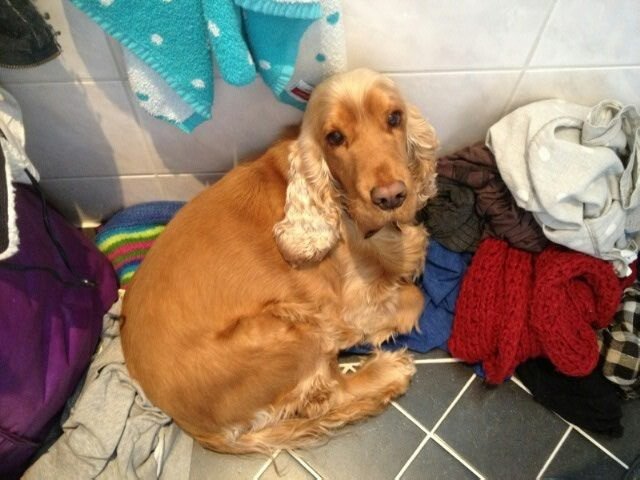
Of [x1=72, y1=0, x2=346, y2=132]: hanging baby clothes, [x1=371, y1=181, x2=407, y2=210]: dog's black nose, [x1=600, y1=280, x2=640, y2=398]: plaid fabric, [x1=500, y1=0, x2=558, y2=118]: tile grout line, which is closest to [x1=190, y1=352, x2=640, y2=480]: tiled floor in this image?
[x1=600, y1=280, x2=640, y2=398]: plaid fabric

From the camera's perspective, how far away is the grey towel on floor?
121 cm

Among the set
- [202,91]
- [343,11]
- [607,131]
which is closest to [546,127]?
[607,131]

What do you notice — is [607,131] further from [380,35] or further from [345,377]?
[345,377]

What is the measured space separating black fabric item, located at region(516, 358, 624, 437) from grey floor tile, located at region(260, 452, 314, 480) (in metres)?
0.68

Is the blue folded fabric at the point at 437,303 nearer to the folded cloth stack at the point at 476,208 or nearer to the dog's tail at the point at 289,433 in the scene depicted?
the folded cloth stack at the point at 476,208

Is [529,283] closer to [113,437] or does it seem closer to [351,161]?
[351,161]

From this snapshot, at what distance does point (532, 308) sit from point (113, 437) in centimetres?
117

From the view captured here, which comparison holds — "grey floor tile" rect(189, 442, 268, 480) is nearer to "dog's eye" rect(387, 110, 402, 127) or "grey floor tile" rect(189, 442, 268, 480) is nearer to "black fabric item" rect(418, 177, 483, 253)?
"black fabric item" rect(418, 177, 483, 253)

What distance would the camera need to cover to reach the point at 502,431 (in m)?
1.33

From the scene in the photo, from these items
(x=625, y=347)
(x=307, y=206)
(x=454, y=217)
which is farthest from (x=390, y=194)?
(x=625, y=347)

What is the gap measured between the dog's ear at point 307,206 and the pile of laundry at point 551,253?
457 millimetres

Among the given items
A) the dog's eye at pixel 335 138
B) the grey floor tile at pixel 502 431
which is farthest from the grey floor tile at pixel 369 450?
the dog's eye at pixel 335 138

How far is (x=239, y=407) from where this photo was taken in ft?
3.82

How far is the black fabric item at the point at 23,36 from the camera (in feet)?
2.86
